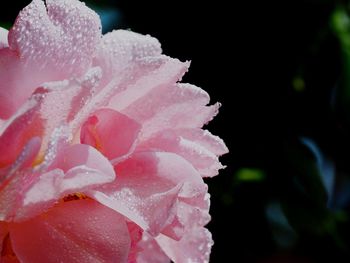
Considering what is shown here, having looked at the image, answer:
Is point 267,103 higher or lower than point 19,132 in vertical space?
higher

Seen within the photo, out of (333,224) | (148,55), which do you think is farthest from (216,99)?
(148,55)

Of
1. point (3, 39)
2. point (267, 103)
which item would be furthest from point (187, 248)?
point (267, 103)

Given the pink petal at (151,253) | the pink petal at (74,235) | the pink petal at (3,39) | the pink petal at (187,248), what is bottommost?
the pink petal at (74,235)

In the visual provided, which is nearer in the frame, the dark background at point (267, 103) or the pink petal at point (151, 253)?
the pink petal at point (151, 253)

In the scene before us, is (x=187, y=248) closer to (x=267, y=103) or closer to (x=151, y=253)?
(x=151, y=253)

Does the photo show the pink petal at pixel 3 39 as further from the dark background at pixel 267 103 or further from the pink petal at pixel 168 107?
the dark background at pixel 267 103

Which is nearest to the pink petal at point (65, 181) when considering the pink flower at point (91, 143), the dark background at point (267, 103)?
the pink flower at point (91, 143)

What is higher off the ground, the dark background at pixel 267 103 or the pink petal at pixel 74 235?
the dark background at pixel 267 103
